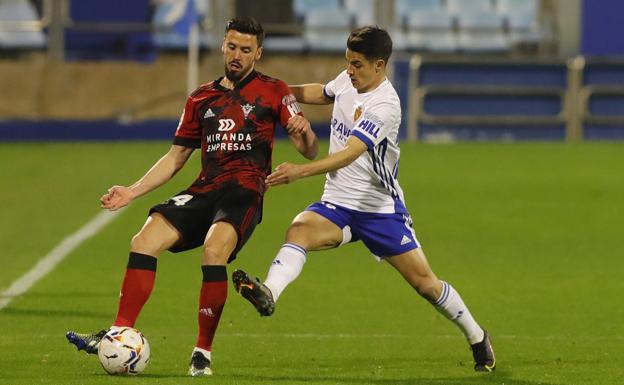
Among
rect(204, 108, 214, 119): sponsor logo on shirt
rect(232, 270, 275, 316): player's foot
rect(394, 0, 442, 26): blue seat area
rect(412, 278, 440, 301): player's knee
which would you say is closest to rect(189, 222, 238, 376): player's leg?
rect(232, 270, 275, 316): player's foot

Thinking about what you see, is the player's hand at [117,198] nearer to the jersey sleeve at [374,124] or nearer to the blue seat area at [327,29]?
the jersey sleeve at [374,124]

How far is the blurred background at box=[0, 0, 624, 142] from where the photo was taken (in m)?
27.9

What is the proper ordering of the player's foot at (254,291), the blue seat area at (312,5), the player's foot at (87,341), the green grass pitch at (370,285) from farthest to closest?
the blue seat area at (312,5), the green grass pitch at (370,285), the player's foot at (87,341), the player's foot at (254,291)

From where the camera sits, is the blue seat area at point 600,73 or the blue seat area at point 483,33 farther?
the blue seat area at point 483,33

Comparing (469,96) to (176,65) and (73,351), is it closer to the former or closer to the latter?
(176,65)

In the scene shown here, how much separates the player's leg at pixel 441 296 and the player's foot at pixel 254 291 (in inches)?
43.7

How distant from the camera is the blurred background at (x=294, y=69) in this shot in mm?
27906

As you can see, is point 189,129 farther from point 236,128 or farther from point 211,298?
point 211,298

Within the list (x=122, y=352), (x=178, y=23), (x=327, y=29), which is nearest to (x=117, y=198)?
(x=122, y=352)

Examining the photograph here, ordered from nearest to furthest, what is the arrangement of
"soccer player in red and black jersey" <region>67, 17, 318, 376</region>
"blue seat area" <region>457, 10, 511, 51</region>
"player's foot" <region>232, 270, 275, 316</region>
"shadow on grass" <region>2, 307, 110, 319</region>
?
"player's foot" <region>232, 270, 275, 316</region>
"soccer player in red and black jersey" <region>67, 17, 318, 376</region>
"shadow on grass" <region>2, 307, 110, 319</region>
"blue seat area" <region>457, 10, 511, 51</region>

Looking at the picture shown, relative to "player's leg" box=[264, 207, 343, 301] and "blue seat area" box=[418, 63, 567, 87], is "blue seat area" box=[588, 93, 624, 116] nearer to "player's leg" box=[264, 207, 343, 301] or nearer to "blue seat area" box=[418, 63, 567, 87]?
"blue seat area" box=[418, 63, 567, 87]

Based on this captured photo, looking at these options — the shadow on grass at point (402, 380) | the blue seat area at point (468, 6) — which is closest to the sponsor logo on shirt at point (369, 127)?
the shadow on grass at point (402, 380)

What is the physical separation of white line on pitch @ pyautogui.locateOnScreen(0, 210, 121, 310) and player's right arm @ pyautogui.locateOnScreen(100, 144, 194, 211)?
3326 millimetres

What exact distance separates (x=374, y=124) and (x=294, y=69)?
20117 millimetres
